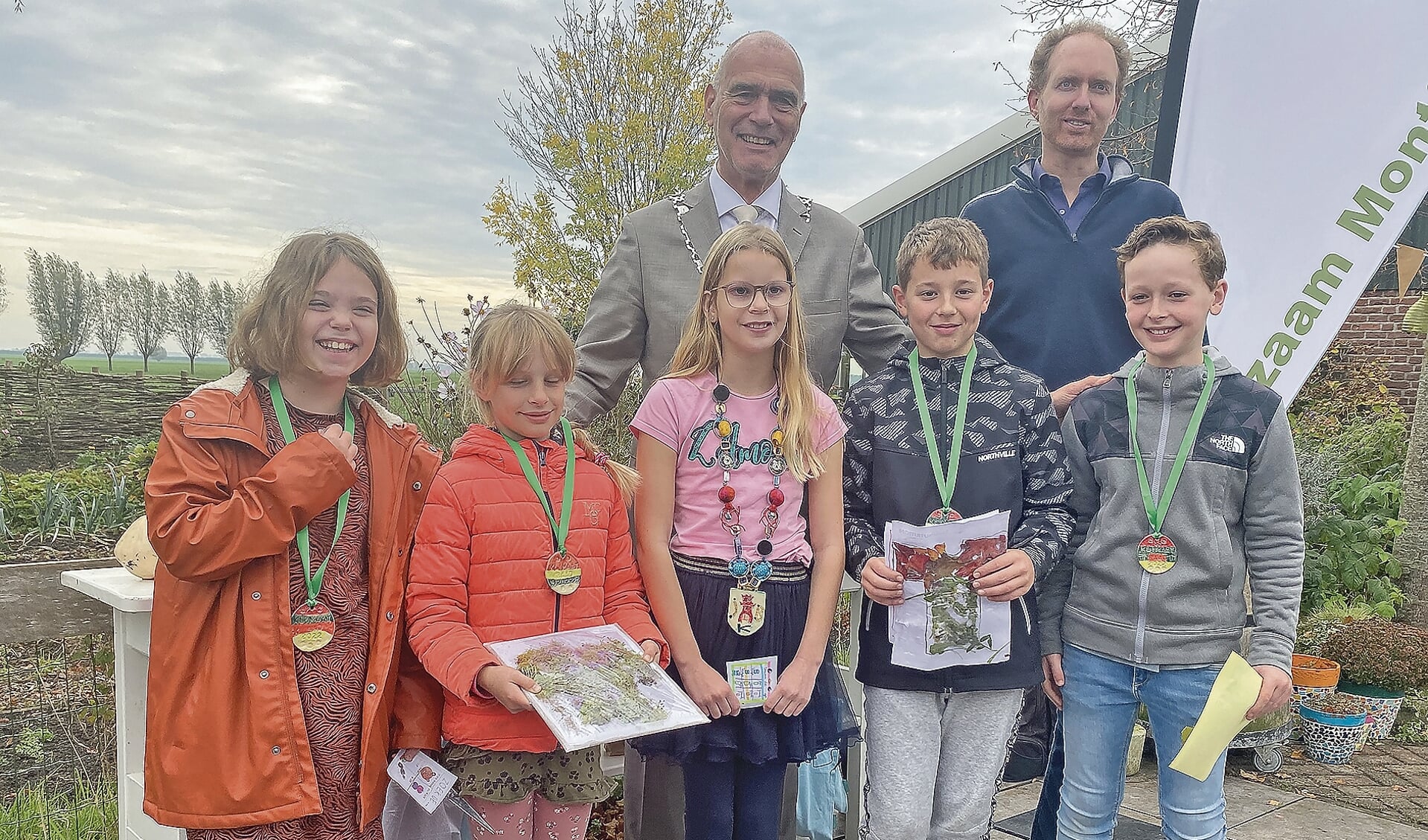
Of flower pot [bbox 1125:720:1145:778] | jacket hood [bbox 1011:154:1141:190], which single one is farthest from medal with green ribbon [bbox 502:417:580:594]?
flower pot [bbox 1125:720:1145:778]

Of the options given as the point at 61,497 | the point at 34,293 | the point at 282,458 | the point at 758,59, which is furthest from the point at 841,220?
the point at 34,293

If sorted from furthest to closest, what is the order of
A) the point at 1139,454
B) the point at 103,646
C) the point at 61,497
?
the point at 61,497
the point at 103,646
the point at 1139,454

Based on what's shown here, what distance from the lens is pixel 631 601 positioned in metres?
2.15

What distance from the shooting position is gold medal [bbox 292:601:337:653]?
6.29 ft

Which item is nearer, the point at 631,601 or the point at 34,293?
the point at 631,601

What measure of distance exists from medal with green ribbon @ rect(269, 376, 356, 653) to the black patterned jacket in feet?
3.90

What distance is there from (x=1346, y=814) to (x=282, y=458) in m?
4.70

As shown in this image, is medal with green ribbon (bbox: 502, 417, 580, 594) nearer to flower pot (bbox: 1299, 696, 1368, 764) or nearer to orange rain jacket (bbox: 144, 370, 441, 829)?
orange rain jacket (bbox: 144, 370, 441, 829)

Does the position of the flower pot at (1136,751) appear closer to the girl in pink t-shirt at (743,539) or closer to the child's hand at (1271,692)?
the child's hand at (1271,692)

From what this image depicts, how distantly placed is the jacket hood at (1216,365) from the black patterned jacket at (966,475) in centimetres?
22

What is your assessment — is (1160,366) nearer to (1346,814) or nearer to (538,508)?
(538,508)

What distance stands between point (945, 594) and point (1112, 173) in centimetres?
151

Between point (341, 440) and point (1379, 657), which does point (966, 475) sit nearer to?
point (341, 440)

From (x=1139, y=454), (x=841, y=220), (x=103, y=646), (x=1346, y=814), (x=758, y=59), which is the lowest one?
(x=1346, y=814)
